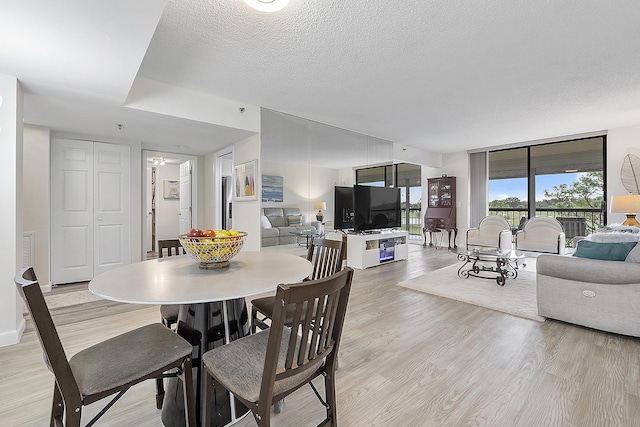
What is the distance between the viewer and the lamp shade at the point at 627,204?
4.20m

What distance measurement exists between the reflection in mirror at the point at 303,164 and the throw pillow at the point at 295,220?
20 mm

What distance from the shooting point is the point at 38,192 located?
3.57 metres

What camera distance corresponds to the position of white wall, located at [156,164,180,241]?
281 inches

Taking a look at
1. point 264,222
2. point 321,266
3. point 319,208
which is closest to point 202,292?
point 321,266

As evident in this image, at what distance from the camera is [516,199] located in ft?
22.1

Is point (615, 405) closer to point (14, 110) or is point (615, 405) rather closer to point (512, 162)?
point (14, 110)

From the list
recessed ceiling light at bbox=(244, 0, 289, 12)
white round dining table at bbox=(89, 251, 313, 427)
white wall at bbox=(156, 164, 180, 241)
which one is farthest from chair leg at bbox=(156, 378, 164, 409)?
white wall at bbox=(156, 164, 180, 241)

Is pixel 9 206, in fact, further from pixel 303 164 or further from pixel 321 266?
pixel 303 164

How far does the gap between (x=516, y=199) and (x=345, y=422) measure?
279 inches


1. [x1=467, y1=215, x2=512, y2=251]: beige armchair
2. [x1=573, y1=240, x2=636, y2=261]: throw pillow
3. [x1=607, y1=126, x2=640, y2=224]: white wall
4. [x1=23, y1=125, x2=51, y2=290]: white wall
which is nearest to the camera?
[x1=573, y1=240, x2=636, y2=261]: throw pillow

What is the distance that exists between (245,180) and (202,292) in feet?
10.8

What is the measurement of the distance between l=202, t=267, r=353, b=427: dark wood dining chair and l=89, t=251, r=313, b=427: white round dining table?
188 mm

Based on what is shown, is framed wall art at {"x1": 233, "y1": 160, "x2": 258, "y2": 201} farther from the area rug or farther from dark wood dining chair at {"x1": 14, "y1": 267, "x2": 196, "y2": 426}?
dark wood dining chair at {"x1": 14, "y1": 267, "x2": 196, "y2": 426}

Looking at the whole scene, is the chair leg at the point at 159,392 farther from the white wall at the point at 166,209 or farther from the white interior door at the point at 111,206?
the white wall at the point at 166,209
